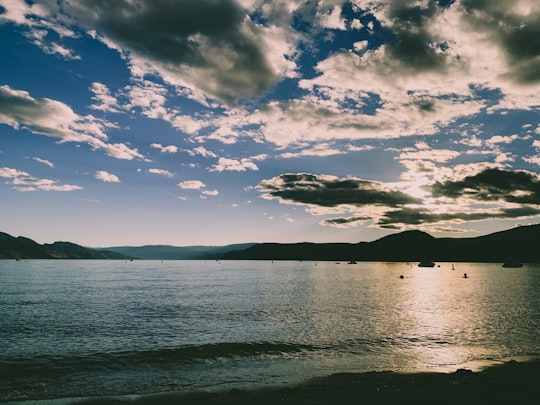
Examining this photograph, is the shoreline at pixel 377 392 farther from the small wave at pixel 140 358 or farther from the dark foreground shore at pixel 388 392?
the small wave at pixel 140 358

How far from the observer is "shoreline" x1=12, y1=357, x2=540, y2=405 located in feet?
64.3

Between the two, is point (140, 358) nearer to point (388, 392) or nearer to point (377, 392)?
point (377, 392)

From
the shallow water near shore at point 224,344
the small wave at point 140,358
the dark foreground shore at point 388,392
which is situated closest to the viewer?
the dark foreground shore at point 388,392

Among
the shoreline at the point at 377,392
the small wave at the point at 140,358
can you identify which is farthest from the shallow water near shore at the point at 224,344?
the shoreline at the point at 377,392

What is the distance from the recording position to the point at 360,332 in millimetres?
42875

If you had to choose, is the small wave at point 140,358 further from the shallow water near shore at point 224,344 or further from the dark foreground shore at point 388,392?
the dark foreground shore at point 388,392

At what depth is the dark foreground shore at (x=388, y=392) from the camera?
19.6 metres

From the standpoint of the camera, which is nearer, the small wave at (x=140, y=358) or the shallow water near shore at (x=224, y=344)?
the shallow water near shore at (x=224, y=344)

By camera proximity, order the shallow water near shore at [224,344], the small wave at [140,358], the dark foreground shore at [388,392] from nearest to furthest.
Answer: the dark foreground shore at [388,392], the shallow water near shore at [224,344], the small wave at [140,358]

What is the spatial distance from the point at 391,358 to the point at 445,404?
43.6 ft

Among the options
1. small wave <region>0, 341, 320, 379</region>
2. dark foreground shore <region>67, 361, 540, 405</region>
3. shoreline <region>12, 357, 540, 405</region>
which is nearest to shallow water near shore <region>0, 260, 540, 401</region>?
small wave <region>0, 341, 320, 379</region>

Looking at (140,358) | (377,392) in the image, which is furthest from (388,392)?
(140,358)

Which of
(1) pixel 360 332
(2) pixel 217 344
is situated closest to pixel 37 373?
(2) pixel 217 344

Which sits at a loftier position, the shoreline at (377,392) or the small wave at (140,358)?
the shoreline at (377,392)
